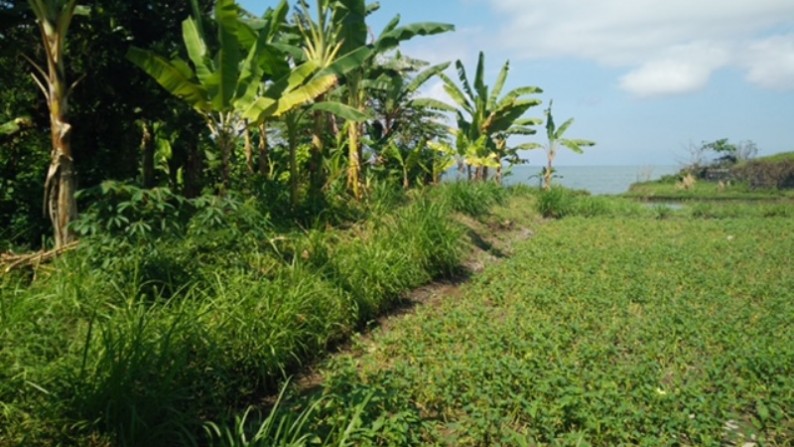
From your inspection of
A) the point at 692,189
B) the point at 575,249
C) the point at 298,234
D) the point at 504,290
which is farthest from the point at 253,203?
the point at 692,189

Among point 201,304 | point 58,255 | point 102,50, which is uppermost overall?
point 102,50

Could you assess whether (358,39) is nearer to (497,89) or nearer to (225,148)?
(225,148)

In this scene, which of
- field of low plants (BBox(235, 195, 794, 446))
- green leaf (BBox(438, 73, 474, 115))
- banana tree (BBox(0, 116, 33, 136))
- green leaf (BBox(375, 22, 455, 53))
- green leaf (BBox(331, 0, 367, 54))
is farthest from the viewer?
green leaf (BBox(438, 73, 474, 115))

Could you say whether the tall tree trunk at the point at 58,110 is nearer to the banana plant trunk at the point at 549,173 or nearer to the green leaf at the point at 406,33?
the green leaf at the point at 406,33

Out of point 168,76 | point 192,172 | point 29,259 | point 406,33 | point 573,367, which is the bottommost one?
point 573,367

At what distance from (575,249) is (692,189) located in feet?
81.9

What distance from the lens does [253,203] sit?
6.95 meters

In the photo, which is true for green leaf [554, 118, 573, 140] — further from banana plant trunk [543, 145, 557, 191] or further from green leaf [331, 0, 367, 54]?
green leaf [331, 0, 367, 54]

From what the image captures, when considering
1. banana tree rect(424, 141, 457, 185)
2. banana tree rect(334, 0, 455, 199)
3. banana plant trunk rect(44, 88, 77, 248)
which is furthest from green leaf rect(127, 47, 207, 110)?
banana tree rect(424, 141, 457, 185)

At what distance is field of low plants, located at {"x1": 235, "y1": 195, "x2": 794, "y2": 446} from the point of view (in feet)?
9.93

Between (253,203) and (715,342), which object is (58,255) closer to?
(253,203)

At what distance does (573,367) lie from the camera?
3.90m

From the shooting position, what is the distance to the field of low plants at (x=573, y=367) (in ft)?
9.93

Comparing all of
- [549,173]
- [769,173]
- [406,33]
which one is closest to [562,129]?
[549,173]
